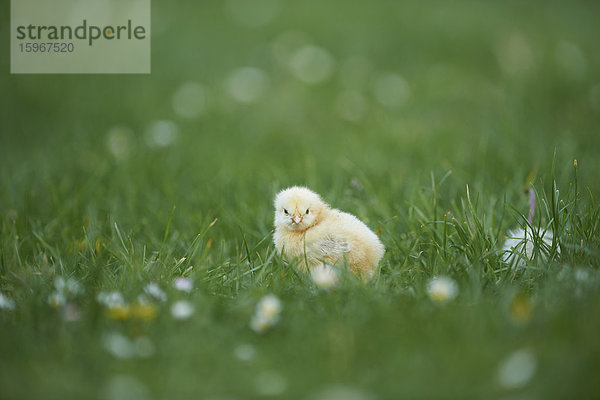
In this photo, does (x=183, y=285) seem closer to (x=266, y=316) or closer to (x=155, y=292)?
(x=155, y=292)

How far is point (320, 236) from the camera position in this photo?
306 centimetres

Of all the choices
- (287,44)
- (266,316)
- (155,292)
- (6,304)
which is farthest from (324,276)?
(287,44)

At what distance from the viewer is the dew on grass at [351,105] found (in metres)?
6.49

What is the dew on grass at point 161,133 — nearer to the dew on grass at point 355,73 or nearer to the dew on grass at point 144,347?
the dew on grass at point 355,73

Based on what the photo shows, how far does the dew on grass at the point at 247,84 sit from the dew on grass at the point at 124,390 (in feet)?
16.4

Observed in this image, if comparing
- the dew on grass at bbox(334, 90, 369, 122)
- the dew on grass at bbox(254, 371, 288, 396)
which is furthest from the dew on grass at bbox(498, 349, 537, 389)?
the dew on grass at bbox(334, 90, 369, 122)

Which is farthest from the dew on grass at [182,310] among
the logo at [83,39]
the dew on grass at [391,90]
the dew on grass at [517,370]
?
the logo at [83,39]

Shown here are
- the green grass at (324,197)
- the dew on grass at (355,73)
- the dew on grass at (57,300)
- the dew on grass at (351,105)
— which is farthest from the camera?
the dew on grass at (355,73)

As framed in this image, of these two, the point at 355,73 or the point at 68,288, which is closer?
the point at 68,288

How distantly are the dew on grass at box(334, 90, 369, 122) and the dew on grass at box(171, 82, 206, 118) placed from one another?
1446 millimetres

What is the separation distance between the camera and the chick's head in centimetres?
309

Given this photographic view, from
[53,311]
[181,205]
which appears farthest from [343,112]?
[53,311]

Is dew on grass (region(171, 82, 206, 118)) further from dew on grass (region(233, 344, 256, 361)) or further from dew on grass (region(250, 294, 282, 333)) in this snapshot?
dew on grass (region(233, 344, 256, 361))

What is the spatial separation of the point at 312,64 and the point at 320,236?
477cm
